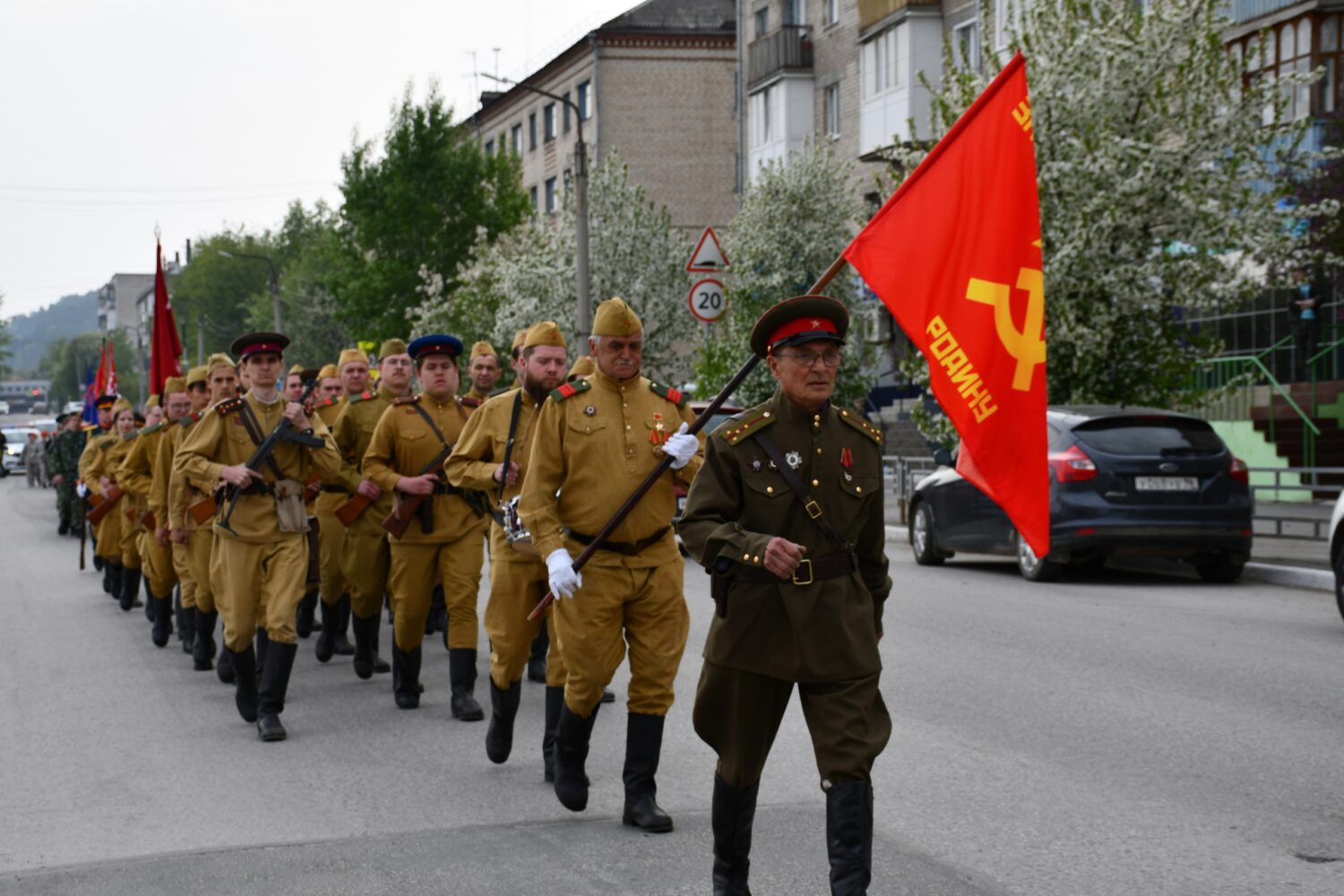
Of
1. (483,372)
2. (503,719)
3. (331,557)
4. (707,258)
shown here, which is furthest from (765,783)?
(707,258)

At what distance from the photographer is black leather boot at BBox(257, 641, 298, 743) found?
923 centimetres

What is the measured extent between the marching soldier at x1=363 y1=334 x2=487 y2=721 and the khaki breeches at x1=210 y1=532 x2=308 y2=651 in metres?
0.59

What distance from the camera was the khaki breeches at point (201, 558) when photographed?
36.9 feet

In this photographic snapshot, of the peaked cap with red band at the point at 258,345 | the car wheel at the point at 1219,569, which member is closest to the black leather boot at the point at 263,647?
the peaked cap with red band at the point at 258,345

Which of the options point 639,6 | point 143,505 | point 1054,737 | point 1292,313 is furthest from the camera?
point 639,6

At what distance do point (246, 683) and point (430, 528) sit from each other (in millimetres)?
1236

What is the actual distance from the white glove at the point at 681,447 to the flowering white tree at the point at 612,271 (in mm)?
33414

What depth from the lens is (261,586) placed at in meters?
9.56

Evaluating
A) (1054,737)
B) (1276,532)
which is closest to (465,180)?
(1276,532)

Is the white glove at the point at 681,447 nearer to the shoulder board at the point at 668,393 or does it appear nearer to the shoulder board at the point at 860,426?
the shoulder board at the point at 668,393

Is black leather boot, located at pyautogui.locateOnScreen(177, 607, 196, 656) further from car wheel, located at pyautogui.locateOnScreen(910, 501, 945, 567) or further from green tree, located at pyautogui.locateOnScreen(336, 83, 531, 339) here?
green tree, located at pyautogui.locateOnScreen(336, 83, 531, 339)

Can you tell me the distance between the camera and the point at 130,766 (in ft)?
27.6

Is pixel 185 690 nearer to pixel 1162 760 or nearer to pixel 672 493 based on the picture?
pixel 672 493

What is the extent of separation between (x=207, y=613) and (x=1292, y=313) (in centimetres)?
2209
